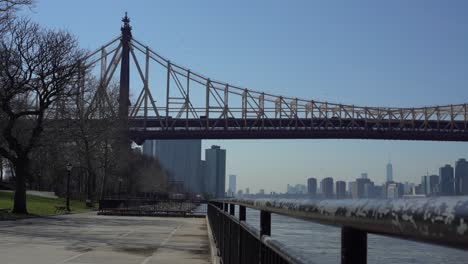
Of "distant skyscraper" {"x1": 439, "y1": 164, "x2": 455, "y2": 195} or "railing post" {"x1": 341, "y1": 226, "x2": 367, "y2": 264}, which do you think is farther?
"distant skyscraper" {"x1": 439, "y1": 164, "x2": 455, "y2": 195}

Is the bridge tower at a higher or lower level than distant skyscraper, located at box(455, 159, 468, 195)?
higher

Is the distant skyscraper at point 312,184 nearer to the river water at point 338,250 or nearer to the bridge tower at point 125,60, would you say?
the river water at point 338,250

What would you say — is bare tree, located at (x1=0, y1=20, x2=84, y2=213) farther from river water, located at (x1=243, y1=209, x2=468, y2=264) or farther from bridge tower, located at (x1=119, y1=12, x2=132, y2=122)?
bridge tower, located at (x1=119, y1=12, x2=132, y2=122)

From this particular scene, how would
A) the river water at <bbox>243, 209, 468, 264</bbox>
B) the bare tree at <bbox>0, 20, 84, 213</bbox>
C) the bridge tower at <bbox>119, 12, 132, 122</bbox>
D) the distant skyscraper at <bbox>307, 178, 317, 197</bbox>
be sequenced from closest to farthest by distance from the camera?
the distant skyscraper at <bbox>307, 178, 317, 197</bbox>, the river water at <bbox>243, 209, 468, 264</bbox>, the bare tree at <bbox>0, 20, 84, 213</bbox>, the bridge tower at <bbox>119, 12, 132, 122</bbox>

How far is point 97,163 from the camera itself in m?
61.1

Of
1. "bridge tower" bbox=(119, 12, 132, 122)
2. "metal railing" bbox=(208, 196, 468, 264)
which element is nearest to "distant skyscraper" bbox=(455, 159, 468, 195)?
"metal railing" bbox=(208, 196, 468, 264)

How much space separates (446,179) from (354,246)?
16826 mm

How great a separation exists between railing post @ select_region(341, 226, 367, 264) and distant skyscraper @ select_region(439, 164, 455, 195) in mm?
14879

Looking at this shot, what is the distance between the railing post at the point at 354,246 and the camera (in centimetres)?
165

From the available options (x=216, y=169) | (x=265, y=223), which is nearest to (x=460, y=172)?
(x=265, y=223)

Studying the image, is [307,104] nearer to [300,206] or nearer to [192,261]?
[192,261]

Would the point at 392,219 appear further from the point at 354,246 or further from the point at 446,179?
the point at 446,179

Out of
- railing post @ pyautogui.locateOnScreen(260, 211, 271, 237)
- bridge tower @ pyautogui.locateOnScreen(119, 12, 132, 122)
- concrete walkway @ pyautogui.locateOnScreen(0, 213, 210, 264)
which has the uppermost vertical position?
bridge tower @ pyautogui.locateOnScreen(119, 12, 132, 122)

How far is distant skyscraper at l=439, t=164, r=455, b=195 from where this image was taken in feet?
54.5
